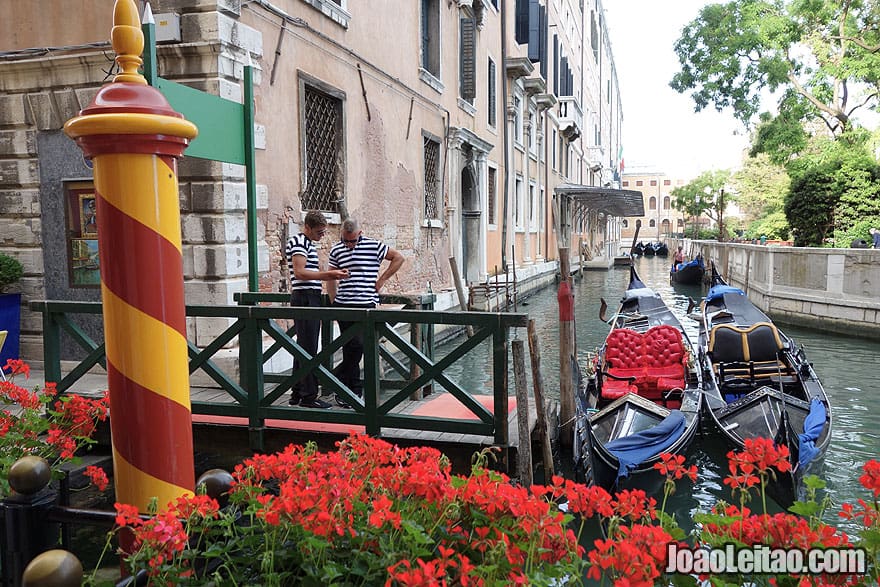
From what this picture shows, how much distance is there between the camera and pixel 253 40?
6215mm

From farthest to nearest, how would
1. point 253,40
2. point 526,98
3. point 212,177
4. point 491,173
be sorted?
point 526,98 < point 491,173 < point 253,40 < point 212,177

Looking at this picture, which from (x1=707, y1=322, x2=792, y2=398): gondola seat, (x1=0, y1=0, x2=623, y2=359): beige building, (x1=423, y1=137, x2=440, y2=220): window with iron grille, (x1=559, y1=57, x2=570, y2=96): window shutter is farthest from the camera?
(x1=559, y1=57, x2=570, y2=96): window shutter

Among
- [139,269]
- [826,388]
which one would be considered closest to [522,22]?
[826,388]

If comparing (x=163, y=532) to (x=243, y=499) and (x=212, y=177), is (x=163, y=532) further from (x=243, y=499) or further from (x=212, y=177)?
(x=212, y=177)

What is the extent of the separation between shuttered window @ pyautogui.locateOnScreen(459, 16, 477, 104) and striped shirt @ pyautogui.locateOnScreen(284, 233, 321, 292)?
10.1 m

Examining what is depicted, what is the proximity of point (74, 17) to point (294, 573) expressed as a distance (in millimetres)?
5967

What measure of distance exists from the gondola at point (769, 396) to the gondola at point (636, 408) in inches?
10.5

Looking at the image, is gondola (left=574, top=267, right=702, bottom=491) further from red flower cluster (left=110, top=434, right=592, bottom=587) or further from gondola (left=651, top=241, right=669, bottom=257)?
gondola (left=651, top=241, right=669, bottom=257)

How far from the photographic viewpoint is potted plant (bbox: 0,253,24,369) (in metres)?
6.20

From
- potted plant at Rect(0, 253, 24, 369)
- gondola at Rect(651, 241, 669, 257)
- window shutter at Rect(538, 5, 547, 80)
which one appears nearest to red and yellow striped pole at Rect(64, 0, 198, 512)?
potted plant at Rect(0, 253, 24, 369)

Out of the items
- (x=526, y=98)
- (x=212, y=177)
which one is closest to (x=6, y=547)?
(x=212, y=177)

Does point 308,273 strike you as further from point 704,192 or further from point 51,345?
point 704,192

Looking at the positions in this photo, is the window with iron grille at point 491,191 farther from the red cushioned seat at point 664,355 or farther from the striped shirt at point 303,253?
the striped shirt at point 303,253

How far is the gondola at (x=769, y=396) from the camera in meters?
4.76
